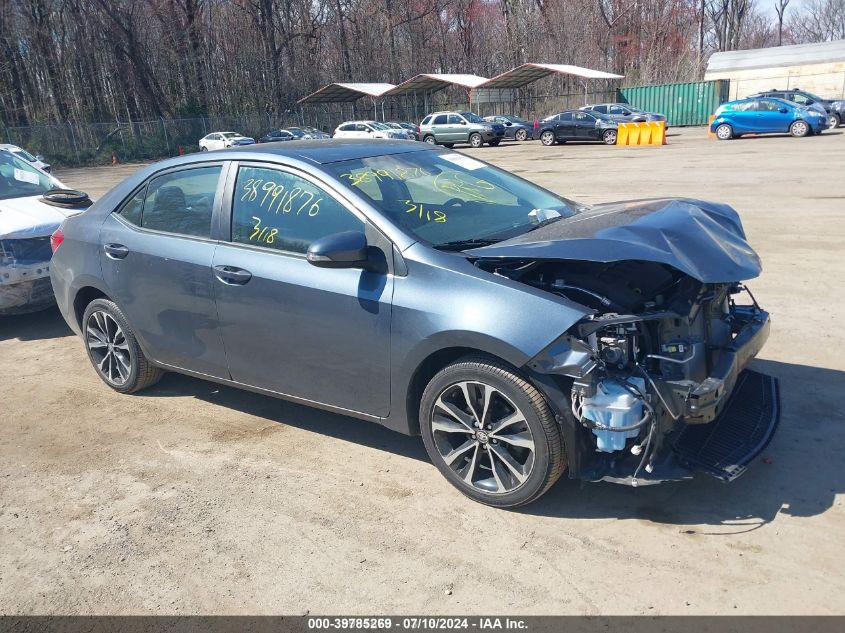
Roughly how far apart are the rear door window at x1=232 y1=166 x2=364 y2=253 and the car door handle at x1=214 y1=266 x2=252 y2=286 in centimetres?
18

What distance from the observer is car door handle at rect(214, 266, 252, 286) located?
4078 mm

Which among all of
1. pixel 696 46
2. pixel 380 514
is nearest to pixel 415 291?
pixel 380 514

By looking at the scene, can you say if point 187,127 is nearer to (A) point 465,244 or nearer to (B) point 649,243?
(A) point 465,244

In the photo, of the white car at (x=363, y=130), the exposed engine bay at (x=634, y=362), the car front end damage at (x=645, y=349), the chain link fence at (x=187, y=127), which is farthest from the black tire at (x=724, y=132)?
the exposed engine bay at (x=634, y=362)

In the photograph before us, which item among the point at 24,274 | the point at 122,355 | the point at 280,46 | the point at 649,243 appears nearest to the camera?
the point at 649,243

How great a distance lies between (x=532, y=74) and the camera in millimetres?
43656

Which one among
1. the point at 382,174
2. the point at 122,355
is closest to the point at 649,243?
the point at 382,174

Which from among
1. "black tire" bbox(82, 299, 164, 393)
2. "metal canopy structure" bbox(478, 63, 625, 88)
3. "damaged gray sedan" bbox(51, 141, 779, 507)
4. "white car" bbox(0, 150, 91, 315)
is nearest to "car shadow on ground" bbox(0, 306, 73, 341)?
"white car" bbox(0, 150, 91, 315)

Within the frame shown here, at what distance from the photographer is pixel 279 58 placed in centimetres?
5078

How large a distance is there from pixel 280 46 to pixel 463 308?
52.1 m

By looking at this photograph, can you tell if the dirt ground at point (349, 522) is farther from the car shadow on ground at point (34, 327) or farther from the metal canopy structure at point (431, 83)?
the metal canopy structure at point (431, 83)

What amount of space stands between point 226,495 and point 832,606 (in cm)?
291

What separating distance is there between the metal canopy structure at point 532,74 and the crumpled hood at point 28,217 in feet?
121

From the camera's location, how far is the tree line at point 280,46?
42.8 m
